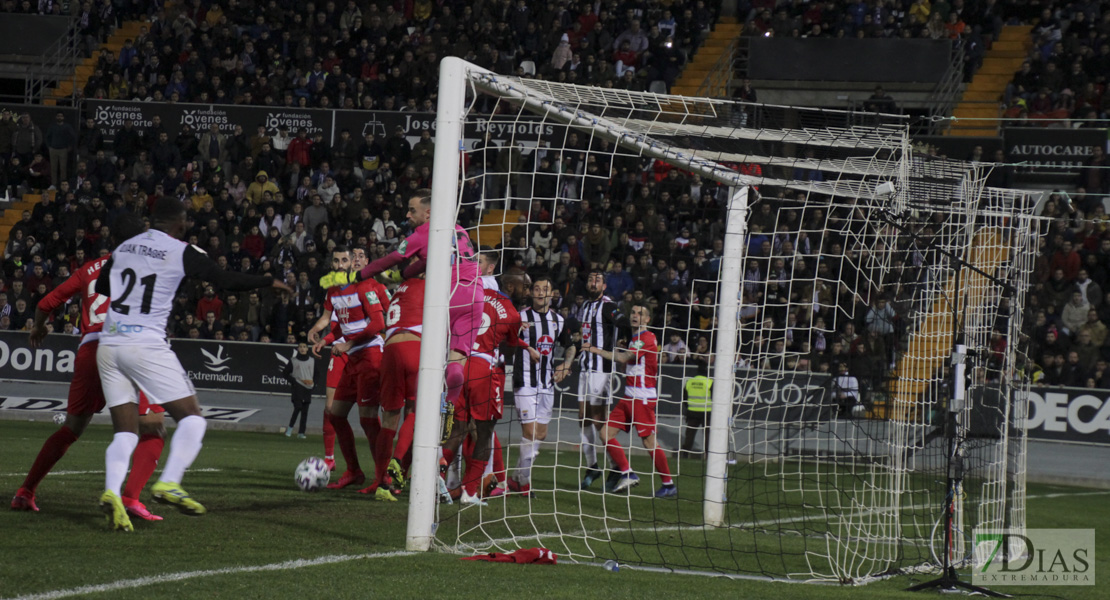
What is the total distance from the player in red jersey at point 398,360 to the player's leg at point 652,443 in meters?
2.38

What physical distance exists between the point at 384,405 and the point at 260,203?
16197mm

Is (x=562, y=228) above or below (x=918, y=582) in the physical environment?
above

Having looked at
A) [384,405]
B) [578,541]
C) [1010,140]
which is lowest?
[578,541]

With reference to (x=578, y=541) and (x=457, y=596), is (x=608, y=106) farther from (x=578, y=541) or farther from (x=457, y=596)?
(x=457, y=596)

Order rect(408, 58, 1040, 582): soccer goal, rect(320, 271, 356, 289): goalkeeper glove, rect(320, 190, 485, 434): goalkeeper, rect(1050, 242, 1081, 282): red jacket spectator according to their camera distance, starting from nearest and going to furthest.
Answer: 1. rect(408, 58, 1040, 582): soccer goal
2. rect(320, 190, 485, 434): goalkeeper
3. rect(320, 271, 356, 289): goalkeeper glove
4. rect(1050, 242, 1081, 282): red jacket spectator

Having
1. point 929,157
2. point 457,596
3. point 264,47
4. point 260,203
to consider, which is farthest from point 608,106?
point 264,47

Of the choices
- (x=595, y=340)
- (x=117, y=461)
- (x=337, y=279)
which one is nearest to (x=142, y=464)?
(x=117, y=461)

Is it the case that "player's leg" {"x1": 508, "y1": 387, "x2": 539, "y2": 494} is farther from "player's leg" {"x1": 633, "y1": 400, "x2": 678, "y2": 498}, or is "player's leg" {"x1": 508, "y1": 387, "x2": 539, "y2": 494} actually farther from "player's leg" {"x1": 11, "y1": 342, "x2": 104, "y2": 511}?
"player's leg" {"x1": 11, "y1": 342, "x2": 104, "y2": 511}

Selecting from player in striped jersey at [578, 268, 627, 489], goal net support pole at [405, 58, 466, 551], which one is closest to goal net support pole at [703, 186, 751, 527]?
player in striped jersey at [578, 268, 627, 489]

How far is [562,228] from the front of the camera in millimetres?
12688

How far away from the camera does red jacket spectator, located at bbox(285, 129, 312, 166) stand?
2561 centimetres

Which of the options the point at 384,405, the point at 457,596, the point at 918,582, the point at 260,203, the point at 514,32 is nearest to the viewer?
the point at 457,596

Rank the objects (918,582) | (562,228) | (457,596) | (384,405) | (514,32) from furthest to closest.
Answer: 1. (514,32)
2. (562,228)
3. (384,405)
4. (918,582)
5. (457,596)

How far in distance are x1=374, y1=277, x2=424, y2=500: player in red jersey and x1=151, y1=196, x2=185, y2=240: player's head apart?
2.18 metres
